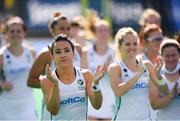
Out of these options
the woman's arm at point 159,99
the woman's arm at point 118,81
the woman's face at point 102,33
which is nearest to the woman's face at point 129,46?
the woman's arm at point 118,81

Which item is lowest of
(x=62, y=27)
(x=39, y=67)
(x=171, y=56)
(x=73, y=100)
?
(x=73, y=100)

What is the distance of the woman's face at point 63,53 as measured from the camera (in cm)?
825

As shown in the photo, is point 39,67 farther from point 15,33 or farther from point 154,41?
point 15,33

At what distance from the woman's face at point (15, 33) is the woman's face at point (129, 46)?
268 cm

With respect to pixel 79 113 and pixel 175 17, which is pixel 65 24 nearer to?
pixel 79 113

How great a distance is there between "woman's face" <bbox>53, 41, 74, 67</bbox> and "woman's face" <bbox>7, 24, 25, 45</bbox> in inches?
119

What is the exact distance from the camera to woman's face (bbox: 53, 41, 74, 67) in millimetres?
8250

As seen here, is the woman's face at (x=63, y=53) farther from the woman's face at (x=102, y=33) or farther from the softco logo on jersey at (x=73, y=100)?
the woman's face at (x=102, y=33)

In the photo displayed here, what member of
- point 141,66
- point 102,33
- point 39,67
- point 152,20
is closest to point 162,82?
point 141,66

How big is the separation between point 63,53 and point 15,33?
3.14 metres

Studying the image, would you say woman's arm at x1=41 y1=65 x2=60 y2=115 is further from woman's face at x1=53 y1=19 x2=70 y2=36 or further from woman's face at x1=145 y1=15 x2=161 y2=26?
woman's face at x1=145 y1=15 x2=161 y2=26

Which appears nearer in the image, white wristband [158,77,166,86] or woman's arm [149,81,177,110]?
white wristband [158,77,166,86]

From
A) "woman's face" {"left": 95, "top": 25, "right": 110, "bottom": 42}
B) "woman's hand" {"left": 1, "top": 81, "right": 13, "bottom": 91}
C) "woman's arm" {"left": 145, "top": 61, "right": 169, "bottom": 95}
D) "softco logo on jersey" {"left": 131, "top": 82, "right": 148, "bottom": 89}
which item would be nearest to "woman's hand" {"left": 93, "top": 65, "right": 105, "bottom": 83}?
"softco logo on jersey" {"left": 131, "top": 82, "right": 148, "bottom": 89}

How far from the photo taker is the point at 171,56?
370 inches
